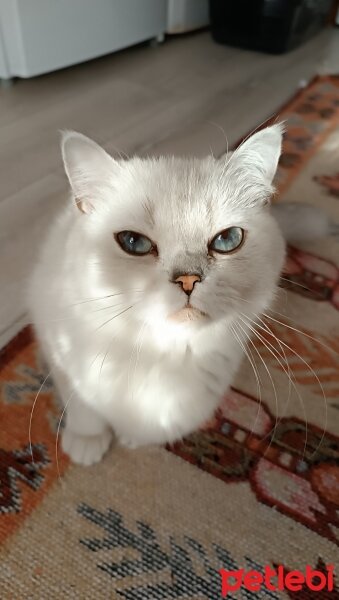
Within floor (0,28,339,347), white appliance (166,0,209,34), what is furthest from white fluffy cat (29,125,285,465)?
white appliance (166,0,209,34)

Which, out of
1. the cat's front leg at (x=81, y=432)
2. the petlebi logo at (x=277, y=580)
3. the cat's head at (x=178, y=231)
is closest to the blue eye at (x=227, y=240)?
the cat's head at (x=178, y=231)

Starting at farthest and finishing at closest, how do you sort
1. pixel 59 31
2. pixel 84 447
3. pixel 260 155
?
pixel 59 31, pixel 84 447, pixel 260 155

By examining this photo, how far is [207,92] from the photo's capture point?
6.83ft

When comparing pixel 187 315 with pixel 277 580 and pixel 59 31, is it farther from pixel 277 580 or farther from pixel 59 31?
pixel 59 31

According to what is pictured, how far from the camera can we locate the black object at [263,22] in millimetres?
2396

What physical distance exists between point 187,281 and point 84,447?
40 cm

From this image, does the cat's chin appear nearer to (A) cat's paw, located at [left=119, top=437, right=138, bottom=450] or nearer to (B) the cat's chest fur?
(B) the cat's chest fur

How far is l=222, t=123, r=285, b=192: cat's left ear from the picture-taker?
65 cm

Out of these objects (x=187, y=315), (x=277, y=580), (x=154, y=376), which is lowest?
(x=277, y=580)

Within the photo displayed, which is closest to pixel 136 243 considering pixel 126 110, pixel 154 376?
pixel 154 376

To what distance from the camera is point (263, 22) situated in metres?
2.47

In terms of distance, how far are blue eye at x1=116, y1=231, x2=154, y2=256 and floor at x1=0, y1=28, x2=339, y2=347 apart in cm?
49

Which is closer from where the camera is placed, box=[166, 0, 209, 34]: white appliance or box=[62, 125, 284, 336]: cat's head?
box=[62, 125, 284, 336]: cat's head

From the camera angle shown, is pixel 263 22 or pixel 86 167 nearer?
pixel 86 167
